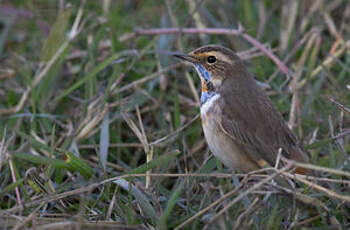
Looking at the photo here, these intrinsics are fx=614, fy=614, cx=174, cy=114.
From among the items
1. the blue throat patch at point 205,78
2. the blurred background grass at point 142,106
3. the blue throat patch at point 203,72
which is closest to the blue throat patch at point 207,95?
the blue throat patch at point 205,78

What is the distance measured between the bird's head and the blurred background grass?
1.10ft

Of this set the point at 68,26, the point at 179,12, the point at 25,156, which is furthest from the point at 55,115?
the point at 179,12

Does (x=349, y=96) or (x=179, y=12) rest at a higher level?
(x=179, y=12)

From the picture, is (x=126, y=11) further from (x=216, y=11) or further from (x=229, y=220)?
(x=229, y=220)

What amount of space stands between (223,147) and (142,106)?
4.90ft

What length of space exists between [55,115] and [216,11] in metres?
2.50

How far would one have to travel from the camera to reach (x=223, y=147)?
4355 mm

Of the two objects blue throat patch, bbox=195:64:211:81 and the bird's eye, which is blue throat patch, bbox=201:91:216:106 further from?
the bird's eye

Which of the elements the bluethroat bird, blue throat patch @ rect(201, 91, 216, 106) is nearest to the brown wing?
the bluethroat bird

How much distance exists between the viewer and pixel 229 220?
3537mm

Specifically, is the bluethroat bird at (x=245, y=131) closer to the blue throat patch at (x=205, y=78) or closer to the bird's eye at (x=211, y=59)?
the blue throat patch at (x=205, y=78)

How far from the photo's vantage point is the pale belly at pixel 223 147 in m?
4.33

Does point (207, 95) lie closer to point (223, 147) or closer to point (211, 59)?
point (211, 59)

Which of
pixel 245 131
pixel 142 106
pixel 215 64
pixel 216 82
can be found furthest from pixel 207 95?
pixel 142 106
